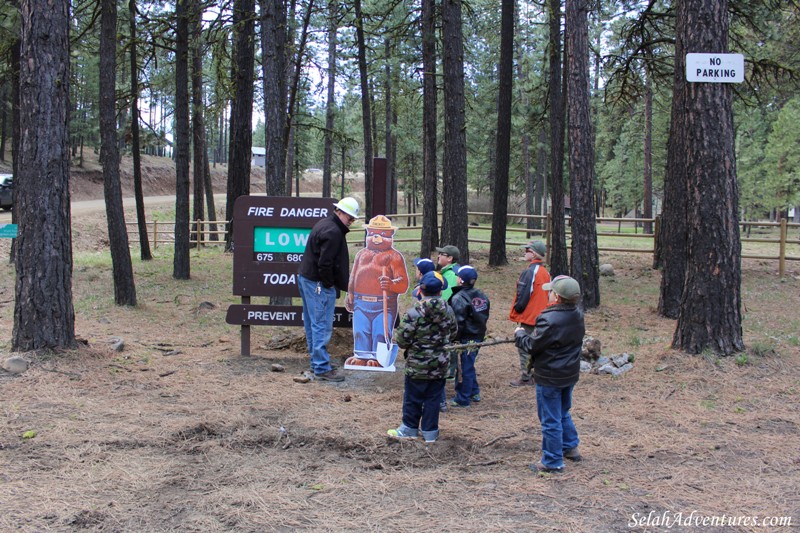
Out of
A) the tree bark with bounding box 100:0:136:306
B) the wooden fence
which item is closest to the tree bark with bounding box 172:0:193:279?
the tree bark with bounding box 100:0:136:306

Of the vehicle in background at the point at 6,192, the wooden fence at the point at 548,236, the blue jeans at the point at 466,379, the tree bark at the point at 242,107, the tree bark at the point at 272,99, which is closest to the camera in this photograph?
the blue jeans at the point at 466,379

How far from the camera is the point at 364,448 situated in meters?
5.25

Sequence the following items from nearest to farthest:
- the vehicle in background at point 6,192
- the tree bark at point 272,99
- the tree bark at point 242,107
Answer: the tree bark at point 272,99 < the tree bark at point 242,107 < the vehicle in background at point 6,192

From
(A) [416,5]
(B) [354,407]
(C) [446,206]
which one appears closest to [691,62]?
(B) [354,407]

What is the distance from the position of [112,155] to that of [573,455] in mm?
9607

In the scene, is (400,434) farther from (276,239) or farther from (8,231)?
(8,231)

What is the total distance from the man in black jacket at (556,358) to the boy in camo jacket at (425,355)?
804mm

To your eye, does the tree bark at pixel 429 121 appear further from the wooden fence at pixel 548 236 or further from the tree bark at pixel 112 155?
the tree bark at pixel 112 155

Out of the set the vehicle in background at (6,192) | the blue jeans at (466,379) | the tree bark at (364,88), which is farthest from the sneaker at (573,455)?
the vehicle in background at (6,192)

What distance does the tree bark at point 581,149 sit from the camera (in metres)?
11.3

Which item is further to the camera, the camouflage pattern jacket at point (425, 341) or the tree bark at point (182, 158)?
the tree bark at point (182, 158)

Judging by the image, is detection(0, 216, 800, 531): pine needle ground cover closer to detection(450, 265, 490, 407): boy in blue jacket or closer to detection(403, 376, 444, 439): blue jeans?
detection(403, 376, 444, 439): blue jeans

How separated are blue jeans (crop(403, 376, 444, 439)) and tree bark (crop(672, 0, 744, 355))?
139 inches

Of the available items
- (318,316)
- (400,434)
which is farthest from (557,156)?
(400,434)
